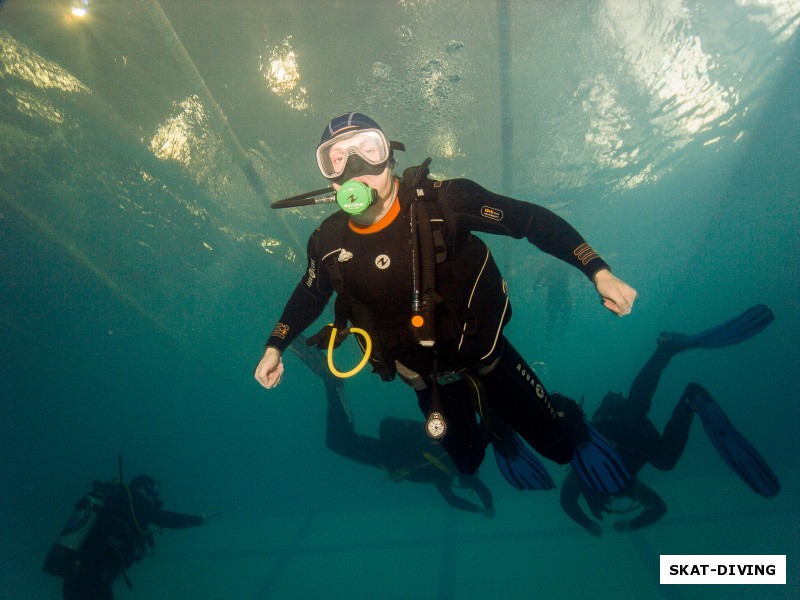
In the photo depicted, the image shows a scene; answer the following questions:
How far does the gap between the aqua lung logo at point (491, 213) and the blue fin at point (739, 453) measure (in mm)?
6869

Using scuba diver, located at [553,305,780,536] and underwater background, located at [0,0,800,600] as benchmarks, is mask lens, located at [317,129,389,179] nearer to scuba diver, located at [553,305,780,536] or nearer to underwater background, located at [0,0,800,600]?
underwater background, located at [0,0,800,600]

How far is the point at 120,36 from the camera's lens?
23.6ft

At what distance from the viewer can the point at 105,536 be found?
8.43 metres

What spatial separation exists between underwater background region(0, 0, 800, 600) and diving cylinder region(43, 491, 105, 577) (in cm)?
113

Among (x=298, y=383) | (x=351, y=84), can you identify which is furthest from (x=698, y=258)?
(x=298, y=383)

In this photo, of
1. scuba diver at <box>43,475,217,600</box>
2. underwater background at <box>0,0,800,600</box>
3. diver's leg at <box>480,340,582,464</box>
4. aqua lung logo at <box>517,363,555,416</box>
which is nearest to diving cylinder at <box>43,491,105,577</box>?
scuba diver at <box>43,475,217,600</box>

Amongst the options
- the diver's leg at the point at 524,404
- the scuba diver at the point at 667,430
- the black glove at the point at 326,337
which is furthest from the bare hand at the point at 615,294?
the scuba diver at the point at 667,430

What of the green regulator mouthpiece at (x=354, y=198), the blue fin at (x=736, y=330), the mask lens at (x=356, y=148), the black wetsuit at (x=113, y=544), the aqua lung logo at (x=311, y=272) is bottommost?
the black wetsuit at (x=113, y=544)

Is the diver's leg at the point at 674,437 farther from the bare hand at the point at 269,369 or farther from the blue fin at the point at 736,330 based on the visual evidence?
the bare hand at the point at 269,369

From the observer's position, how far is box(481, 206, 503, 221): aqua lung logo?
2664mm

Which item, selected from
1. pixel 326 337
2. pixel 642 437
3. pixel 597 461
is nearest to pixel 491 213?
pixel 326 337

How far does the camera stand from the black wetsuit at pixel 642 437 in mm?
7520

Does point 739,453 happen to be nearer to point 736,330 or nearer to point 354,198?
point 736,330

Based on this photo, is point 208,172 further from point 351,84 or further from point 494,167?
point 494,167
